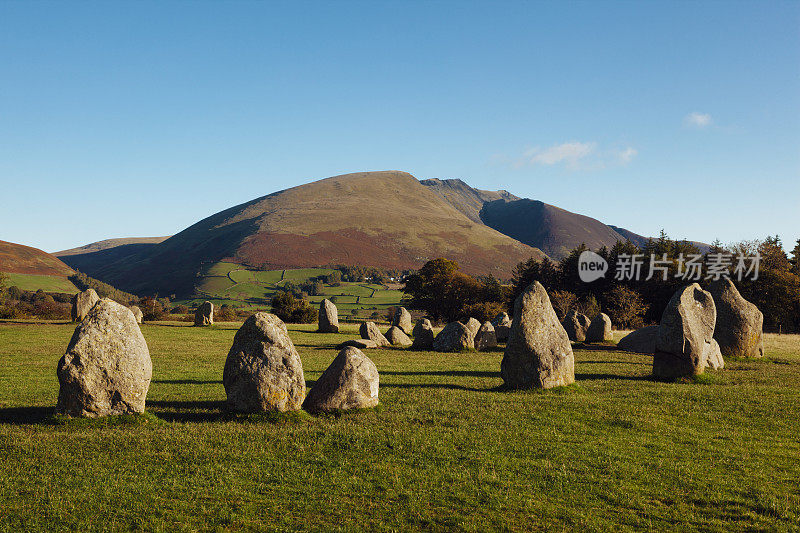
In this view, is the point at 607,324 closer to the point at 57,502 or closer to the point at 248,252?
the point at 57,502

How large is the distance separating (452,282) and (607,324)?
104 ft

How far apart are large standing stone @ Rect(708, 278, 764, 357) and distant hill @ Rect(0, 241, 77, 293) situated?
11965cm

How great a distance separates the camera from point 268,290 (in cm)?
13075

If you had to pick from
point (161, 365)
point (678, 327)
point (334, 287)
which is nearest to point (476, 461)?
point (678, 327)

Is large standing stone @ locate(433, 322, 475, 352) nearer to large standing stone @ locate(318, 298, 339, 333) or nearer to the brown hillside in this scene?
large standing stone @ locate(318, 298, 339, 333)

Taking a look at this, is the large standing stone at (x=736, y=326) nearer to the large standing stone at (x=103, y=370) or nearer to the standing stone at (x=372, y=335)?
the standing stone at (x=372, y=335)

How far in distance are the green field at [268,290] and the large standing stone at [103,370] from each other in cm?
7495

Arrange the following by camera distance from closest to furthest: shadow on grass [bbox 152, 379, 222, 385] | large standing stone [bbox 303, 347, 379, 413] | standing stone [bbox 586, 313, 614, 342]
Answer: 1. large standing stone [bbox 303, 347, 379, 413]
2. shadow on grass [bbox 152, 379, 222, 385]
3. standing stone [bbox 586, 313, 614, 342]

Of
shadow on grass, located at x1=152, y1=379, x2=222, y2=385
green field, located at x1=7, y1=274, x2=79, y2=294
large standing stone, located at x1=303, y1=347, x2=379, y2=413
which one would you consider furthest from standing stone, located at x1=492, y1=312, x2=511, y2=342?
green field, located at x1=7, y1=274, x2=79, y2=294

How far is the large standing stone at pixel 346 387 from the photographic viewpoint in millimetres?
→ 13883

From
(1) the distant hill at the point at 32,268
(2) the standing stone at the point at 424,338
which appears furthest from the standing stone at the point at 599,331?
(1) the distant hill at the point at 32,268

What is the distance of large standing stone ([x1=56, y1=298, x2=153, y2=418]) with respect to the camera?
12406 mm

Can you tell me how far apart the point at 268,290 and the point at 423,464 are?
411ft

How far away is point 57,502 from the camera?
8.08m
